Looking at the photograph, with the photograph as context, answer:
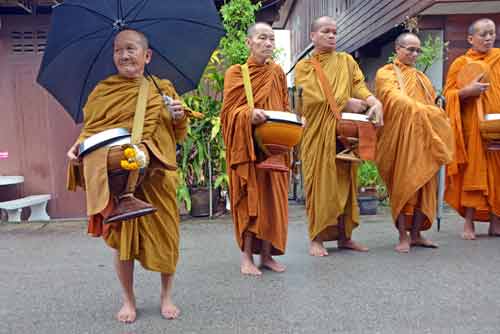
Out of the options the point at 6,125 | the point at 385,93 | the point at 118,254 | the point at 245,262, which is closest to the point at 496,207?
the point at 385,93

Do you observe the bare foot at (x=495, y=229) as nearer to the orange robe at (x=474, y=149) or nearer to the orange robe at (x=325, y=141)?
the orange robe at (x=474, y=149)

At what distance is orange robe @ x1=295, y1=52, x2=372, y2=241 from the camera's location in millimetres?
4090

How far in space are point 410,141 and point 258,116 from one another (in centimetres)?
159

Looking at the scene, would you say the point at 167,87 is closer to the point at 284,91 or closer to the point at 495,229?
the point at 284,91

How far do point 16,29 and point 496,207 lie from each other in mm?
6457

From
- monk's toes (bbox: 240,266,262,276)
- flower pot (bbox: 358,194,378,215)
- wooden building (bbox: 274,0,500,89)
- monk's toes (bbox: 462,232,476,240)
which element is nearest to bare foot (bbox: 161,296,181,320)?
monk's toes (bbox: 240,266,262,276)

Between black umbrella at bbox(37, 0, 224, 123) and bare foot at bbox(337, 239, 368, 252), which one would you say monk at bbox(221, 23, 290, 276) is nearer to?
black umbrella at bbox(37, 0, 224, 123)

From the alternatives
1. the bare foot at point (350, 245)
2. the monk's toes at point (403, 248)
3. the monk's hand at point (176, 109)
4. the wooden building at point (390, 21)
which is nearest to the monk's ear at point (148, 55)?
the monk's hand at point (176, 109)

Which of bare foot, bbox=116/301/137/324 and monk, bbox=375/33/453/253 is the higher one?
monk, bbox=375/33/453/253

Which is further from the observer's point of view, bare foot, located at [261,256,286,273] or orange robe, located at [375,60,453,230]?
orange robe, located at [375,60,453,230]

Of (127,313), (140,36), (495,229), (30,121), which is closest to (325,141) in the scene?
(140,36)

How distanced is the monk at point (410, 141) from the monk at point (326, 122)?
1.12ft

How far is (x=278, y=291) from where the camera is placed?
342 centimetres

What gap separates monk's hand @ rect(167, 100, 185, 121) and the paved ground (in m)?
1.27
